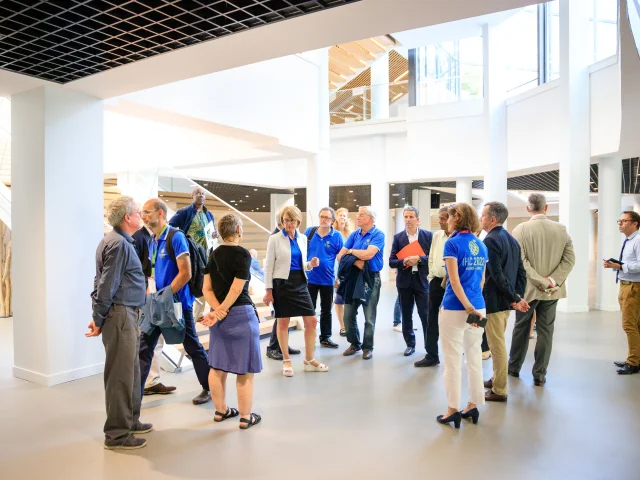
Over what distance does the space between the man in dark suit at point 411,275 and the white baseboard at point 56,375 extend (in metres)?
3.18

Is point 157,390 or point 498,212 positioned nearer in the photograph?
point 498,212

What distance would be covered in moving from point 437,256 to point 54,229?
12.2ft

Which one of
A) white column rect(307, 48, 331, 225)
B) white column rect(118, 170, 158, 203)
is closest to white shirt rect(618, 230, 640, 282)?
white column rect(307, 48, 331, 225)

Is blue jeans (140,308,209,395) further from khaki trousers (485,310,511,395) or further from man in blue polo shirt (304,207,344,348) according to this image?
khaki trousers (485,310,511,395)

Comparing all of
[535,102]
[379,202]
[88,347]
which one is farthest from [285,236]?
[379,202]

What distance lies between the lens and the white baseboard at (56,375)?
4.36m

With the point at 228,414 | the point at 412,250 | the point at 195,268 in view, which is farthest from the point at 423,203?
the point at 228,414

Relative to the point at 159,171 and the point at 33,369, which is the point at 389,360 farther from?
the point at 159,171

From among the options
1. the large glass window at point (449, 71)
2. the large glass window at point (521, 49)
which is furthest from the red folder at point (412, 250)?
the large glass window at point (449, 71)

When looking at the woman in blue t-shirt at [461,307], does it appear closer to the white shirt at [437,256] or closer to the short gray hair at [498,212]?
the short gray hair at [498,212]

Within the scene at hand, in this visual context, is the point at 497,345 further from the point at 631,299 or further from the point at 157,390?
the point at 157,390

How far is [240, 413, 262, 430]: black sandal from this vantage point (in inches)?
131

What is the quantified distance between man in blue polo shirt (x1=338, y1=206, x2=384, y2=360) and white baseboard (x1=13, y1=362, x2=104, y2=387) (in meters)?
A: 2.57

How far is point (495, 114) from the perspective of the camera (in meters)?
11.3
